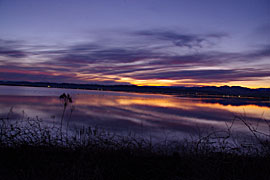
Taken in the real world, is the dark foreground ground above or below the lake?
above

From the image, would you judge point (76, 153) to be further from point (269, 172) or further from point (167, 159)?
point (269, 172)

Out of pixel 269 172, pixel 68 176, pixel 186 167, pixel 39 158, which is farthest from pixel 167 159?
pixel 39 158

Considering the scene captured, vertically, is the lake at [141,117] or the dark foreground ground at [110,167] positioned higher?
the dark foreground ground at [110,167]

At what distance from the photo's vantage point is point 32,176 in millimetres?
3682

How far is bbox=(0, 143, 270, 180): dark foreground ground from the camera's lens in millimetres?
3877

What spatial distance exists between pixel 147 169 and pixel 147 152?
1422 millimetres

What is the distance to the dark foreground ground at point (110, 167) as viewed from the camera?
3877 mm

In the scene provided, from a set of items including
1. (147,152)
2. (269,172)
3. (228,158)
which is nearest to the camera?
(269,172)

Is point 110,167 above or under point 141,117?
above

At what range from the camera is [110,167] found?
14.2 ft

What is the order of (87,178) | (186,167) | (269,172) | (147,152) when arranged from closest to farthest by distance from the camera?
(87,178) → (269,172) → (186,167) → (147,152)

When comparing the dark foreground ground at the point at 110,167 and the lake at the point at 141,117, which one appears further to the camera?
the lake at the point at 141,117

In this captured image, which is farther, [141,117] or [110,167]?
[141,117]

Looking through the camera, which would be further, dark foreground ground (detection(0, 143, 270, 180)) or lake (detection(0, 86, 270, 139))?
lake (detection(0, 86, 270, 139))
